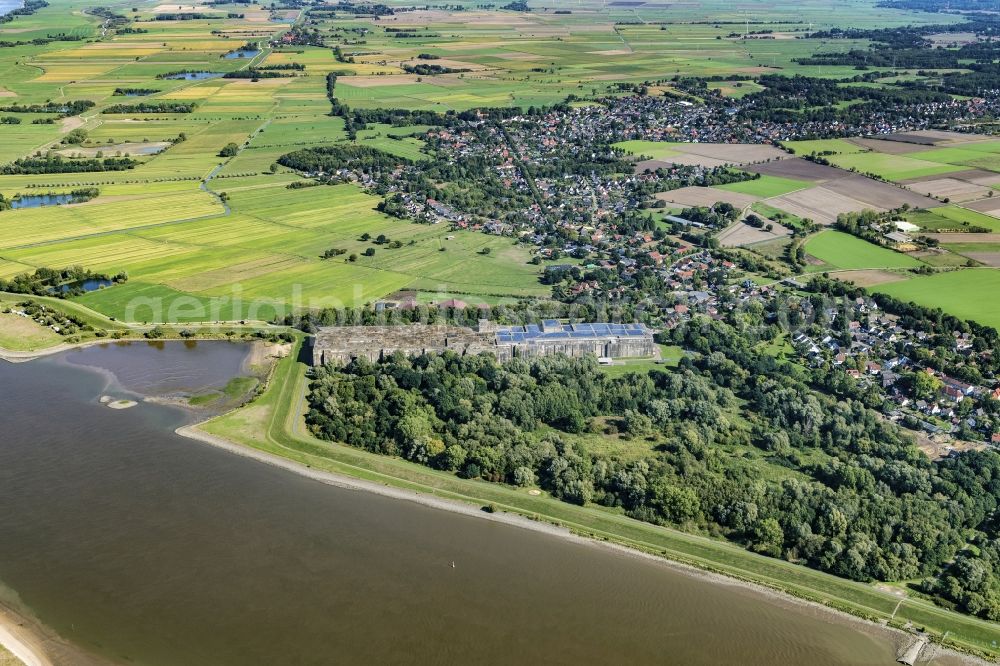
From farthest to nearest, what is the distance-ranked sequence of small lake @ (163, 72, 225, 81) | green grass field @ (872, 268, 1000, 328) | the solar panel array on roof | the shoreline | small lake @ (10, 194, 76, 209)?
1. small lake @ (163, 72, 225, 81)
2. small lake @ (10, 194, 76, 209)
3. green grass field @ (872, 268, 1000, 328)
4. the solar panel array on roof
5. the shoreline

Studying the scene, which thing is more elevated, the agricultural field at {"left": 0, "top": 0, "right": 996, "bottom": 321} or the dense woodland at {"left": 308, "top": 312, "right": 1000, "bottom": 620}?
the agricultural field at {"left": 0, "top": 0, "right": 996, "bottom": 321}

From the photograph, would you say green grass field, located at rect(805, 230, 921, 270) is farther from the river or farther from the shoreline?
the river

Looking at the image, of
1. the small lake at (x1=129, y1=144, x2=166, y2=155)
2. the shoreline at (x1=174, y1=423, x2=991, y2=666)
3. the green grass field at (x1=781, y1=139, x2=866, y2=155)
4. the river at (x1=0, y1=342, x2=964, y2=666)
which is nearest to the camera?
the river at (x1=0, y1=342, x2=964, y2=666)

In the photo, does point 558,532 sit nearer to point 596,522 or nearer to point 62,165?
point 596,522

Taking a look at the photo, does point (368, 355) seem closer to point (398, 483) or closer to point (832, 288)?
point (398, 483)

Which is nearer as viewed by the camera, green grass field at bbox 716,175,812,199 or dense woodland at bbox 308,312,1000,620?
dense woodland at bbox 308,312,1000,620

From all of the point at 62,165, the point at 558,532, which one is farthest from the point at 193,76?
the point at 558,532

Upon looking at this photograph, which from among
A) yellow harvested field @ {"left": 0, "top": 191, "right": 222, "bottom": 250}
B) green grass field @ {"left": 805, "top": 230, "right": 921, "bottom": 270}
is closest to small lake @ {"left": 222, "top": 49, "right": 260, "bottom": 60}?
yellow harvested field @ {"left": 0, "top": 191, "right": 222, "bottom": 250}
